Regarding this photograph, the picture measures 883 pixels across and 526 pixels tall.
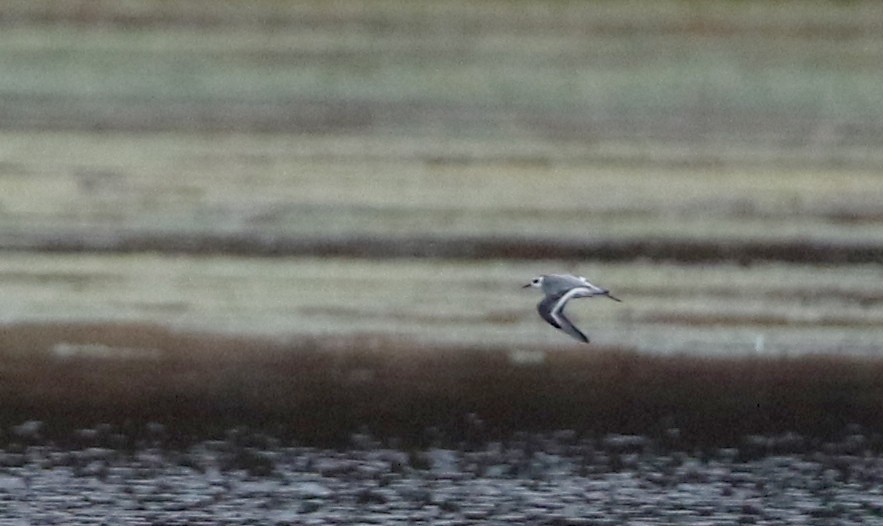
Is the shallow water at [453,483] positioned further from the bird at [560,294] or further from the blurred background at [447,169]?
the blurred background at [447,169]

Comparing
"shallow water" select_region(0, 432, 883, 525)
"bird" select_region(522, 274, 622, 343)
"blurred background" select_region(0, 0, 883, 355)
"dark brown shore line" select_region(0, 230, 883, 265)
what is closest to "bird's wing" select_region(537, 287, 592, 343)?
"bird" select_region(522, 274, 622, 343)

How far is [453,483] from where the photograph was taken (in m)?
12.8

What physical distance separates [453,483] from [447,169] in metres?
5.92

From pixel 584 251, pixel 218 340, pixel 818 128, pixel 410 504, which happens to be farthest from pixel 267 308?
pixel 818 128

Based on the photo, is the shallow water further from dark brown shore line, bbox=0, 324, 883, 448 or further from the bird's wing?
the bird's wing

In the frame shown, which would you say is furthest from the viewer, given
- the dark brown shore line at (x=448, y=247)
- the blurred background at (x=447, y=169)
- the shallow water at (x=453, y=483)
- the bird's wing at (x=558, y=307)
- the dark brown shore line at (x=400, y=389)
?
the dark brown shore line at (x=448, y=247)

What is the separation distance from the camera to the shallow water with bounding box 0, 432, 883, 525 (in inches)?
483

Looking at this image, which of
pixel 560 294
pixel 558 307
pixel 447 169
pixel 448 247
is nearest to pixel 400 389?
pixel 560 294

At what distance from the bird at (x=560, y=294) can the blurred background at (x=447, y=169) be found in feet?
5.30

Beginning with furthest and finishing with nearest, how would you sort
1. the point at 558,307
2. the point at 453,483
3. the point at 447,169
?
the point at 447,169 → the point at 558,307 → the point at 453,483

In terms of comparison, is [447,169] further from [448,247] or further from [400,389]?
[400,389]

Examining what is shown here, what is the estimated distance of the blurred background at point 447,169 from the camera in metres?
16.2

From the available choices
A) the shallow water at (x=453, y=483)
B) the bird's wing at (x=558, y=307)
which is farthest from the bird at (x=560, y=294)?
the shallow water at (x=453, y=483)

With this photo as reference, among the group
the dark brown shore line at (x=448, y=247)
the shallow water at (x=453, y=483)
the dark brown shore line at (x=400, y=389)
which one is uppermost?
the dark brown shore line at (x=448, y=247)
